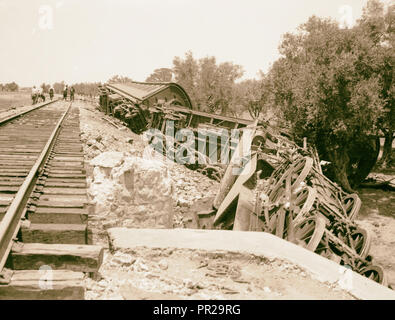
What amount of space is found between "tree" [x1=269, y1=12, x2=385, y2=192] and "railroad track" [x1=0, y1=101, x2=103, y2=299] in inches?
374

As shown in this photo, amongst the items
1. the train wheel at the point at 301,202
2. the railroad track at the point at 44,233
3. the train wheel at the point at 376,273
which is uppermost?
the railroad track at the point at 44,233

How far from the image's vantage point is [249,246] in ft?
13.4

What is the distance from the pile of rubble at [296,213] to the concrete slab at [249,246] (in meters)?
1.41

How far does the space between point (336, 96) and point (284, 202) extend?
723cm

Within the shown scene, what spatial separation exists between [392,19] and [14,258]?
615 inches

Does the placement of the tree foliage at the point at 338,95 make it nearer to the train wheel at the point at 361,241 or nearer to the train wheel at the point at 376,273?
the train wheel at the point at 361,241

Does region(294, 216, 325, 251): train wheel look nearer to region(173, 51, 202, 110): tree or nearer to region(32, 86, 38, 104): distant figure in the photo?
region(32, 86, 38, 104): distant figure

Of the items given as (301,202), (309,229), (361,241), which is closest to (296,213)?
(309,229)

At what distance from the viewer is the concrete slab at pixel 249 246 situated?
3463mm

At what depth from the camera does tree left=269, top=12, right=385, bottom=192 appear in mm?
11664

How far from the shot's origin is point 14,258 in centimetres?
274

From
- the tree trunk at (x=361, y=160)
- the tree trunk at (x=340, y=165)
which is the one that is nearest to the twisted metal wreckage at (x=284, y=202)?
the tree trunk at (x=340, y=165)
